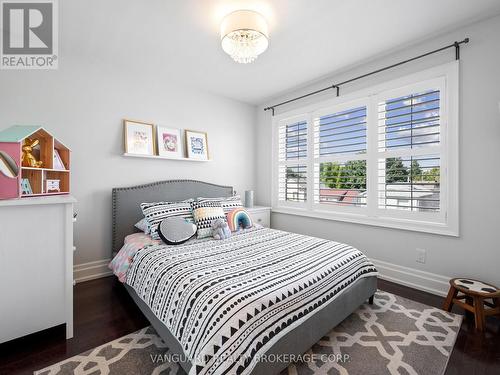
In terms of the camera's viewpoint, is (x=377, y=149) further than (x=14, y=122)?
Yes

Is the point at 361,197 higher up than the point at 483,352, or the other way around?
the point at 361,197

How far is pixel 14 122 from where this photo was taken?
223cm

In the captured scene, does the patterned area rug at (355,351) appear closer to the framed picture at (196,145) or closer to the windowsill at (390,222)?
the windowsill at (390,222)

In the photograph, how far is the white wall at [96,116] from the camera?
7.60ft

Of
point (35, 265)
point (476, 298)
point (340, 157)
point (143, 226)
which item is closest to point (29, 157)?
point (35, 265)

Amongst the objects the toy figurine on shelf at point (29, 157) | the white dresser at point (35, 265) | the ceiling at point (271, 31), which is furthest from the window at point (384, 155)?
the toy figurine on shelf at point (29, 157)

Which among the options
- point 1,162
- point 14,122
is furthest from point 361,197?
point 14,122

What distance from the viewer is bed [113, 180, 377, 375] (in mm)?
1134

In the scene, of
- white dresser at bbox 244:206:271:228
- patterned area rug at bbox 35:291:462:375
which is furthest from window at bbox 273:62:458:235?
patterned area rug at bbox 35:291:462:375

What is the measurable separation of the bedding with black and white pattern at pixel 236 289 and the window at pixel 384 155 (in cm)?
95

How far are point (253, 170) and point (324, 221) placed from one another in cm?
157

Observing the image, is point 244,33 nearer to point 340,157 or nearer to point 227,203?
point 227,203

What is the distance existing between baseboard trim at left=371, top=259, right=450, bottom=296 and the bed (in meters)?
0.69

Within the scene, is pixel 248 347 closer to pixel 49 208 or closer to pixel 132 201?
pixel 49 208
